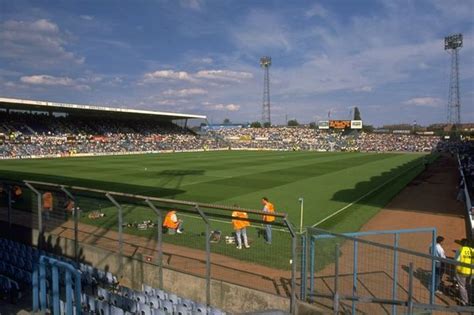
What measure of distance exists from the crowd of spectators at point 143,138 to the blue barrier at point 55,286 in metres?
51.6

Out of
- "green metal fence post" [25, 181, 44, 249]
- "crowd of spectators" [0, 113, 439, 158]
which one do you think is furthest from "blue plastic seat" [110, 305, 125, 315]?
"crowd of spectators" [0, 113, 439, 158]

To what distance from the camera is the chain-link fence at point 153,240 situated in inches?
352

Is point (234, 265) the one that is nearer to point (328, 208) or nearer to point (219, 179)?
point (328, 208)

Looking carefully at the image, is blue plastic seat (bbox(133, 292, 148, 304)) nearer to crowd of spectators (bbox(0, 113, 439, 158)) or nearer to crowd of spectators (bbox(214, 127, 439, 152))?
crowd of spectators (bbox(0, 113, 439, 158))

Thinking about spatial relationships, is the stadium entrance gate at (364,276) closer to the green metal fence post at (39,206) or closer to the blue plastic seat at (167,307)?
the blue plastic seat at (167,307)

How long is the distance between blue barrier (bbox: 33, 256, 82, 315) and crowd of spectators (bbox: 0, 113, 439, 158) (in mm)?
51650

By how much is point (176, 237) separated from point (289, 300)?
21.6 feet

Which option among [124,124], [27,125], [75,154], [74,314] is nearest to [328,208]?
[74,314]

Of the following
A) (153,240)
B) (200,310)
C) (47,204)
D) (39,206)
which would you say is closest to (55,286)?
(200,310)

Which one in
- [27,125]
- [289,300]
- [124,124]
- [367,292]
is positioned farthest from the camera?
[124,124]

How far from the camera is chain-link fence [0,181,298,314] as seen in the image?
894 centimetres

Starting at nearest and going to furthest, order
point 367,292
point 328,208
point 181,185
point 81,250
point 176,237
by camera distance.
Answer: point 367,292
point 81,250
point 176,237
point 328,208
point 181,185

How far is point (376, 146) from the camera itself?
297ft

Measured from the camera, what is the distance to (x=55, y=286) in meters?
7.02
